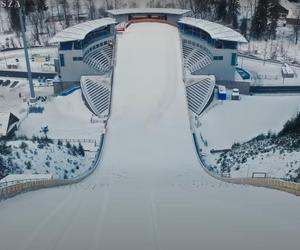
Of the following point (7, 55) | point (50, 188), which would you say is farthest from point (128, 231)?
point (7, 55)

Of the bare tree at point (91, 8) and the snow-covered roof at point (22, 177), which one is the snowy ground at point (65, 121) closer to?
the snow-covered roof at point (22, 177)

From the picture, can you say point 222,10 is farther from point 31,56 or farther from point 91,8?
point 31,56

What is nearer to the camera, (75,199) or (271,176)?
(75,199)

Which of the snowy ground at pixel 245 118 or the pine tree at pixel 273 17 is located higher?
the pine tree at pixel 273 17

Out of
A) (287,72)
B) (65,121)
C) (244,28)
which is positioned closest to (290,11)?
(244,28)

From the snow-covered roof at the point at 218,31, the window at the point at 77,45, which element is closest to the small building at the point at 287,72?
the snow-covered roof at the point at 218,31

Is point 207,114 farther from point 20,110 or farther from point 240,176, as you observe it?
point 20,110
